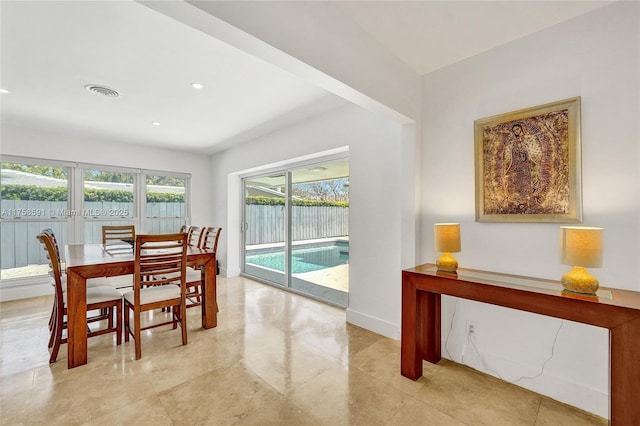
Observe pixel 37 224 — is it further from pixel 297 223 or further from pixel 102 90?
pixel 297 223

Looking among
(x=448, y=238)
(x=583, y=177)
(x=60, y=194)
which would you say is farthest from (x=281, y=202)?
(x=583, y=177)

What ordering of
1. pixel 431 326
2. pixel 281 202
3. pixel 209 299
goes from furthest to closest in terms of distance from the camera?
pixel 281 202 → pixel 209 299 → pixel 431 326

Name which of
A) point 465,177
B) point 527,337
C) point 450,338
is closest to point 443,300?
point 450,338

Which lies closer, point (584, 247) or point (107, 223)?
point (584, 247)

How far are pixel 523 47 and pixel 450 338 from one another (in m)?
2.36

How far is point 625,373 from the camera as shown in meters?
1.33

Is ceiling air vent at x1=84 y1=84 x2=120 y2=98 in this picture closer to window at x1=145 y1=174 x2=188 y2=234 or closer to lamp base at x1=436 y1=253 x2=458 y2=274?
window at x1=145 y1=174 x2=188 y2=234

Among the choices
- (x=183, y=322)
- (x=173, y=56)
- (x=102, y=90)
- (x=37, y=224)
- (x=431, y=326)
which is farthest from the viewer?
(x=37, y=224)

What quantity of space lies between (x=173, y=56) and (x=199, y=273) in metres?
2.32

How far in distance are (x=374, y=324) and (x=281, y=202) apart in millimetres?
2505

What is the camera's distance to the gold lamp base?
1.52m

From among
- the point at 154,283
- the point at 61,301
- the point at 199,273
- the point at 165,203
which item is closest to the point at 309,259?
the point at 199,273

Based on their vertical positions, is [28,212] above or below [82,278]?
above

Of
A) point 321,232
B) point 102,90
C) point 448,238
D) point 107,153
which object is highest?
point 102,90
